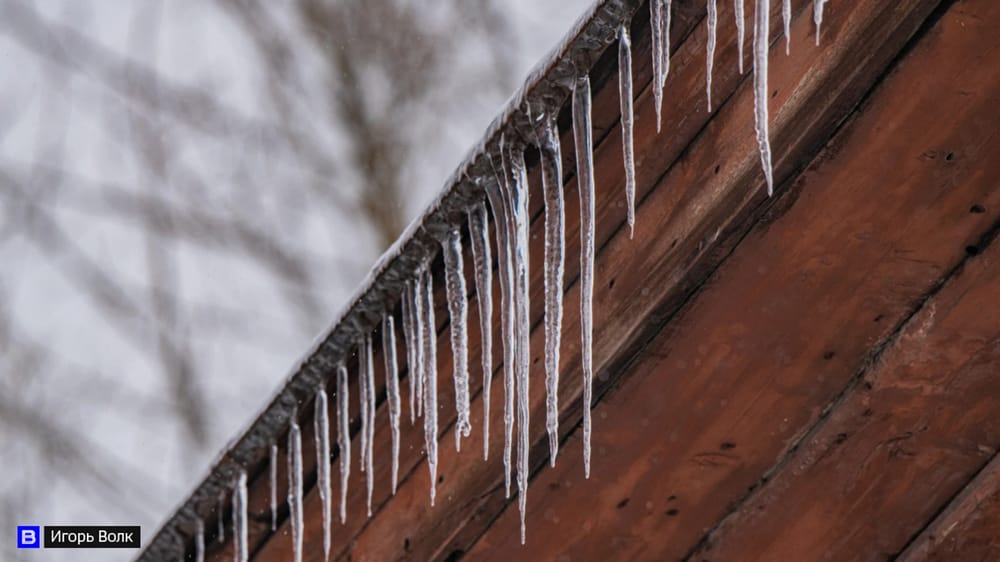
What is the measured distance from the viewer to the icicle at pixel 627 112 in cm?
135

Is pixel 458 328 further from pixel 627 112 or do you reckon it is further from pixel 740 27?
pixel 740 27

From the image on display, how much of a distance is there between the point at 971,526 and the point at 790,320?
1.15 feet

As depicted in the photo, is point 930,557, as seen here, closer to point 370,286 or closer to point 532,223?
point 532,223

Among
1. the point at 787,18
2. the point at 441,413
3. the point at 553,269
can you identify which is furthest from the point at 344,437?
the point at 787,18

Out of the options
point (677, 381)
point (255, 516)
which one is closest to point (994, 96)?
point (677, 381)

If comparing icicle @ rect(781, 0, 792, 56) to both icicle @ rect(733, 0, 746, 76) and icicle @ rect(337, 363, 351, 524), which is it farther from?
icicle @ rect(337, 363, 351, 524)

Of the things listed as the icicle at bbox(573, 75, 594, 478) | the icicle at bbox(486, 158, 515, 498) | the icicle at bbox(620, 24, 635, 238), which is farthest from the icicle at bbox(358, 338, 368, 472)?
the icicle at bbox(620, 24, 635, 238)

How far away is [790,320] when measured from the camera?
1403 mm

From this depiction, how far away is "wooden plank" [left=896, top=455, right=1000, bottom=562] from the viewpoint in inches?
53.2

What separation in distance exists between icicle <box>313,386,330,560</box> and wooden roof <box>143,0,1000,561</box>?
17 centimetres

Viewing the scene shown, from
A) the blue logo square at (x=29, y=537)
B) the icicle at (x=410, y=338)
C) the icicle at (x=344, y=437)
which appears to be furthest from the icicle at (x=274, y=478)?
the blue logo square at (x=29, y=537)

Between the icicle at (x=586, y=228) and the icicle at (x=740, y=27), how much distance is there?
0.20 metres

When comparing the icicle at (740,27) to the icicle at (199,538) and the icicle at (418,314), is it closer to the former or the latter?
the icicle at (418,314)

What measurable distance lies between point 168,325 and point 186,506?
8.95m
